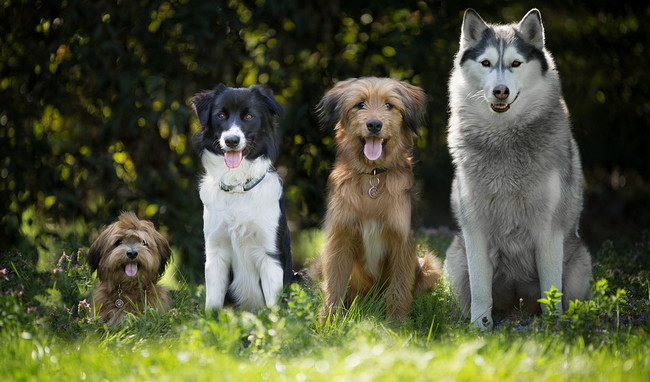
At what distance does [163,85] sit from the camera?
6727 mm

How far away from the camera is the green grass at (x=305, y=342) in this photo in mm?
3555

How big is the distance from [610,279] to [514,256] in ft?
5.09

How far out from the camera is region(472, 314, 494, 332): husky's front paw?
15.5 feet

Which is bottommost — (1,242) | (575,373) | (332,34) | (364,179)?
(1,242)

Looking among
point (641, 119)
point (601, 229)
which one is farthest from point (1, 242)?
point (641, 119)

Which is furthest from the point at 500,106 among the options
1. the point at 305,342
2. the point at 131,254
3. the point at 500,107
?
the point at 131,254

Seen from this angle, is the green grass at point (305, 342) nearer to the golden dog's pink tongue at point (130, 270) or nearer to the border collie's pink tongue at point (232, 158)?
the golden dog's pink tongue at point (130, 270)

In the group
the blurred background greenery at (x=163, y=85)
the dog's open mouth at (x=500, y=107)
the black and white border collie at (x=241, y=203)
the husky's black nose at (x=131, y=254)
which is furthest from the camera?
the blurred background greenery at (x=163, y=85)

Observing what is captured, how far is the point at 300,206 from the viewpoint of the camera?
296 inches

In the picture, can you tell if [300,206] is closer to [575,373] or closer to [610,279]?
[610,279]

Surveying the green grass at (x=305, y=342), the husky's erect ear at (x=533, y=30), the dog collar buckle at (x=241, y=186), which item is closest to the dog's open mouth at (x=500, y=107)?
the husky's erect ear at (x=533, y=30)

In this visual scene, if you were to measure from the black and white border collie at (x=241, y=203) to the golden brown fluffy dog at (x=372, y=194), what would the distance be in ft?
1.23

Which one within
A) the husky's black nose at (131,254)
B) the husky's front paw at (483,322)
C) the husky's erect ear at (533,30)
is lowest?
the husky's front paw at (483,322)

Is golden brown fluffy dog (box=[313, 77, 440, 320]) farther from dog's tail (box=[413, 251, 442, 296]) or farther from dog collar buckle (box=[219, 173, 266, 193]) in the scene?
dog collar buckle (box=[219, 173, 266, 193])
